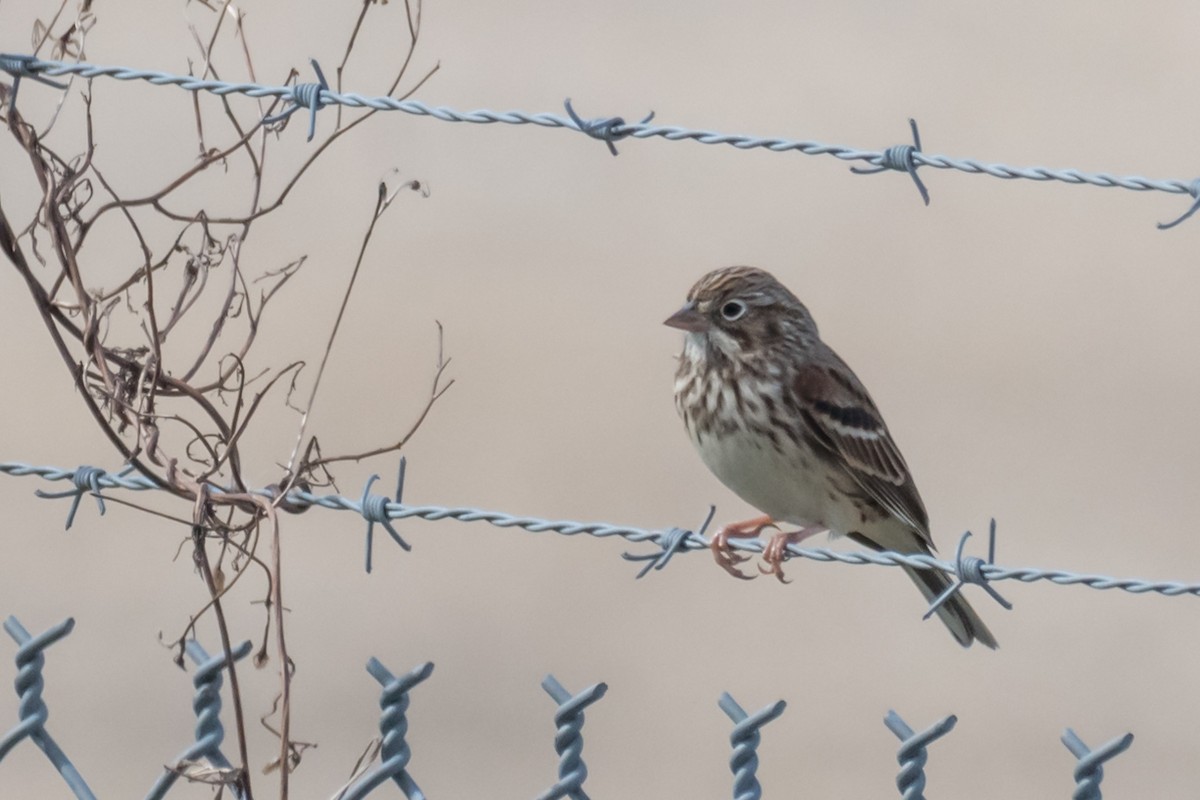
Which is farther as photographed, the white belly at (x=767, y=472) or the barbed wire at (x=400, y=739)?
the white belly at (x=767, y=472)

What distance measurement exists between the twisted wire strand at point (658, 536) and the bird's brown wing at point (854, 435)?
124 centimetres

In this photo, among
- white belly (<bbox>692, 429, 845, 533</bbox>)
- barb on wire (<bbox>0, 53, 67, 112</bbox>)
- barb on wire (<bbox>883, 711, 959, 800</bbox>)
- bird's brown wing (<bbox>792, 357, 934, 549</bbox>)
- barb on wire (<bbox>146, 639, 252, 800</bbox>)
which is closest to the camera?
barb on wire (<bbox>883, 711, 959, 800</bbox>)

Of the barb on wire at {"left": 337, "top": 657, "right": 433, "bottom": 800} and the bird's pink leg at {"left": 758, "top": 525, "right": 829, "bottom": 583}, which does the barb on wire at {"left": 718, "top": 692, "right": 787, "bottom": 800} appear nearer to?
the barb on wire at {"left": 337, "top": 657, "right": 433, "bottom": 800}

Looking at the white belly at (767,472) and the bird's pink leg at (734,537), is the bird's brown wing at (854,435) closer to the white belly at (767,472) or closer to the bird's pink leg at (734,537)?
the white belly at (767,472)

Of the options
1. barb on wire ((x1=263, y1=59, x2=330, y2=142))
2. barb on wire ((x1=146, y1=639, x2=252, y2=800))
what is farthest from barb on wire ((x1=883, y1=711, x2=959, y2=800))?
barb on wire ((x1=263, y1=59, x2=330, y2=142))

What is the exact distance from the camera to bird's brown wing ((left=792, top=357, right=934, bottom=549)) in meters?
5.97

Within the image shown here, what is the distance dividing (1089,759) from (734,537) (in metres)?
2.72

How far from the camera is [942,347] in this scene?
44.4 feet

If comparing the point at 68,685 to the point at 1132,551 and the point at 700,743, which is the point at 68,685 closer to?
the point at 700,743

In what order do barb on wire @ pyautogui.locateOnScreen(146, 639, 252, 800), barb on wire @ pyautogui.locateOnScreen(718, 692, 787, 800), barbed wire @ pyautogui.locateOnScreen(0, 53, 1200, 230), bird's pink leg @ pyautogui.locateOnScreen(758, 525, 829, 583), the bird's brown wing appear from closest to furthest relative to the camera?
1. barb on wire @ pyautogui.locateOnScreen(718, 692, 787, 800)
2. barbed wire @ pyautogui.locateOnScreen(0, 53, 1200, 230)
3. barb on wire @ pyautogui.locateOnScreen(146, 639, 252, 800)
4. bird's pink leg @ pyautogui.locateOnScreen(758, 525, 829, 583)
5. the bird's brown wing

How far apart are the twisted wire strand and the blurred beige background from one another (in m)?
3.90

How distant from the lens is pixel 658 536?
4.40m

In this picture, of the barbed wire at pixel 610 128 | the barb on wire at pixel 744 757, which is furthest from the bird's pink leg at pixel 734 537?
the barb on wire at pixel 744 757

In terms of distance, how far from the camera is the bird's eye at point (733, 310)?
5945 mm
